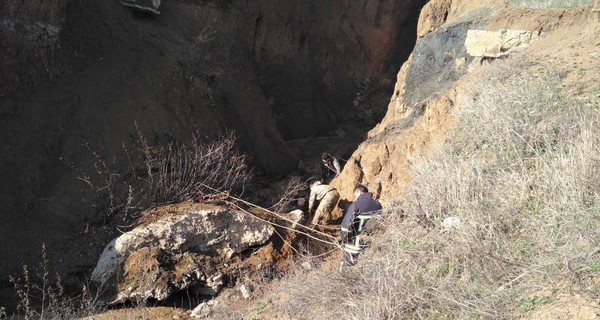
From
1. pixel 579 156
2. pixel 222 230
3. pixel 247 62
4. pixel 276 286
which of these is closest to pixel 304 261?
pixel 276 286

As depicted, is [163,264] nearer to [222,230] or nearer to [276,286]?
[222,230]

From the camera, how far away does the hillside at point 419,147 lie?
495 cm

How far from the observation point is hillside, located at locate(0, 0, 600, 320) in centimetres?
495

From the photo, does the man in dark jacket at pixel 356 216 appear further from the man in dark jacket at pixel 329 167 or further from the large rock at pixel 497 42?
the large rock at pixel 497 42

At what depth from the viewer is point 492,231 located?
208 inches

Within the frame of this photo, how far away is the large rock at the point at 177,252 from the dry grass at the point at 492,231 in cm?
225

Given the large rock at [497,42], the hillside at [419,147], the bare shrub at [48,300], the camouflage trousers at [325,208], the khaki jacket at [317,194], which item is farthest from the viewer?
the large rock at [497,42]

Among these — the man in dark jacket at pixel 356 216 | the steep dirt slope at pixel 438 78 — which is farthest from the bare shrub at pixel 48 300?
the steep dirt slope at pixel 438 78

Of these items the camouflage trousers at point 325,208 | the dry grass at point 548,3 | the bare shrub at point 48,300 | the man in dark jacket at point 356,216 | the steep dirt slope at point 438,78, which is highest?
the dry grass at point 548,3

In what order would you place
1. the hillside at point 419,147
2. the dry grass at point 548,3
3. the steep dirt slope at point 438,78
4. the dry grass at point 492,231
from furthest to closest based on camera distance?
the dry grass at point 548,3, the steep dirt slope at point 438,78, the hillside at point 419,147, the dry grass at point 492,231

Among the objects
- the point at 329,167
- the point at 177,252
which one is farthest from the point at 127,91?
the point at 177,252

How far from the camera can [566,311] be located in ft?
13.4

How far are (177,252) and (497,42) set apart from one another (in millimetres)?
7608

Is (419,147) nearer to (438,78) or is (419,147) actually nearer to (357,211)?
(357,211)
